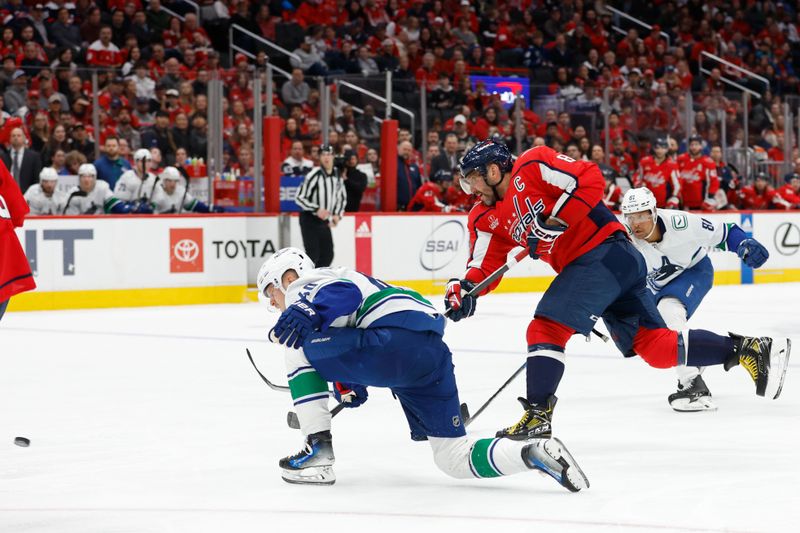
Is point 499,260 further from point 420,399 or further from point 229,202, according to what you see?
point 229,202

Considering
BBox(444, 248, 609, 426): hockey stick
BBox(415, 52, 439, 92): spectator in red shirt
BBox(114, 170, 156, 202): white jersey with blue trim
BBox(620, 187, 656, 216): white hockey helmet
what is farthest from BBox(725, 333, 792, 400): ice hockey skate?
BBox(415, 52, 439, 92): spectator in red shirt

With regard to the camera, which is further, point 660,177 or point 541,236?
point 660,177

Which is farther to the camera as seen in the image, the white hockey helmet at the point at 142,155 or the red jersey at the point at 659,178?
the red jersey at the point at 659,178

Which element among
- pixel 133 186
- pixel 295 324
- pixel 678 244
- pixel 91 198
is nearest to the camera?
pixel 295 324

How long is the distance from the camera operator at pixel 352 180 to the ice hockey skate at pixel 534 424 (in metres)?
8.38

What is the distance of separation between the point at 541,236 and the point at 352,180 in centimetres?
822

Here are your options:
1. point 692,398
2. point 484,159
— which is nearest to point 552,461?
point 484,159

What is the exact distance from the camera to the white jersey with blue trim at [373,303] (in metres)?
3.83

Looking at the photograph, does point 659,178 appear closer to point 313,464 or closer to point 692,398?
point 692,398

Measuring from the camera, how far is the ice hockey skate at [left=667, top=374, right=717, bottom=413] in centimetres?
562

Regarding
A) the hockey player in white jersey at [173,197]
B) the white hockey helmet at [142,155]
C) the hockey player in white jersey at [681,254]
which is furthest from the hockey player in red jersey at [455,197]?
A: the hockey player in white jersey at [681,254]

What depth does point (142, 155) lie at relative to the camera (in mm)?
11852

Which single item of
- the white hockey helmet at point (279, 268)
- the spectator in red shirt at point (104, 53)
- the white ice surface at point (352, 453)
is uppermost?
the spectator in red shirt at point (104, 53)

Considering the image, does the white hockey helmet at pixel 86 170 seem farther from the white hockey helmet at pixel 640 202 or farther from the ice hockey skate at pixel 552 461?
the ice hockey skate at pixel 552 461
